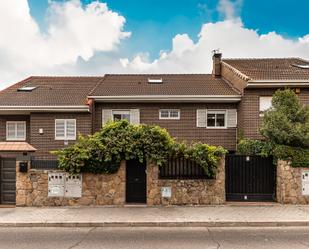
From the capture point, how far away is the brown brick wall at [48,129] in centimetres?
1767

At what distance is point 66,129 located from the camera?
58.3ft

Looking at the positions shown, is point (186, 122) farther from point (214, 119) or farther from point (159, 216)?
point (159, 216)

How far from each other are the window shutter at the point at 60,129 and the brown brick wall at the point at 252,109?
10352 millimetres

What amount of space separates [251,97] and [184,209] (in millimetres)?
8830

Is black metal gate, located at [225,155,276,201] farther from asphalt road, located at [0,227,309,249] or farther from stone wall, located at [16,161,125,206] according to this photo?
stone wall, located at [16,161,125,206]

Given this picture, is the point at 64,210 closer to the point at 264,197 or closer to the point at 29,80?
the point at 264,197

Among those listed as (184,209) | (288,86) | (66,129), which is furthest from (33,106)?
(288,86)

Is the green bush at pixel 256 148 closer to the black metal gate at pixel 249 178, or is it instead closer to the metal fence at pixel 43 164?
the black metal gate at pixel 249 178

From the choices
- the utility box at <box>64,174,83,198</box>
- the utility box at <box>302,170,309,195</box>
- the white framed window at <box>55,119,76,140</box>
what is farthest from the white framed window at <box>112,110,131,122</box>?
the utility box at <box>302,170,309,195</box>

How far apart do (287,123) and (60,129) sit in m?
12.1

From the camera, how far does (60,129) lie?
699 inches

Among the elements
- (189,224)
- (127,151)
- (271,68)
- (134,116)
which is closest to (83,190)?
(127,151)

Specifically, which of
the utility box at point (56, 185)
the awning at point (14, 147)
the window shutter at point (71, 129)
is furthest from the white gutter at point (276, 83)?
the awning at point (14, 147)

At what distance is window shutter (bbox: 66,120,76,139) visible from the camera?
1778 centimetres
